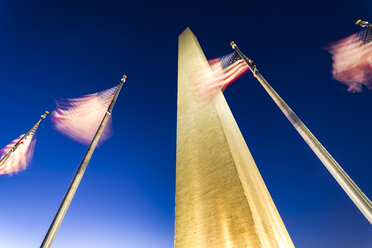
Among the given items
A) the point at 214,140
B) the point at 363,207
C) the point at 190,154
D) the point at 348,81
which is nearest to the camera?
the point at 363,207

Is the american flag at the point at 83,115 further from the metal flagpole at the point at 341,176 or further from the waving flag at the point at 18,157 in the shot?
the metal flagpole at the point at 341,176

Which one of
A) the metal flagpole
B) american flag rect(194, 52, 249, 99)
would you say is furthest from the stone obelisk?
the metal flagpole

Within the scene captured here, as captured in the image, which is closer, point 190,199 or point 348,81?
point 348,81

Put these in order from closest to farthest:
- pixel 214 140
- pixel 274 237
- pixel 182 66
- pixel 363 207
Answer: pixel 363 207 < pixel 274 237 < pixel 214 140 < pixel 182 66

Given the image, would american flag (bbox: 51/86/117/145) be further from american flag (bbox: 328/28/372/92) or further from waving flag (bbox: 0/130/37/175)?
american flag (bbox: 328/28/372/92)

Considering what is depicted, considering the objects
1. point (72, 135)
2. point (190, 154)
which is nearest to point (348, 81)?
point (190, 154)

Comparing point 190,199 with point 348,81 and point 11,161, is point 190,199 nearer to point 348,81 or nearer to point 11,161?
point 348,81
